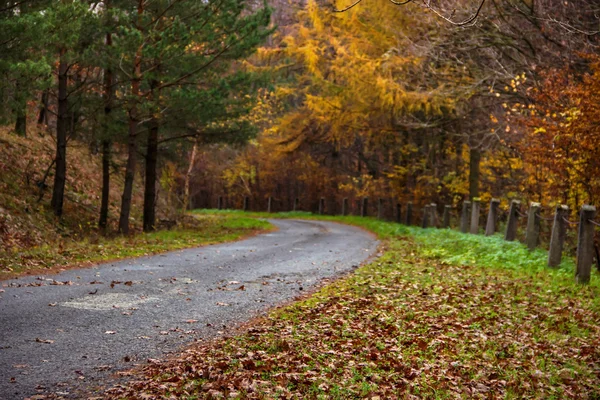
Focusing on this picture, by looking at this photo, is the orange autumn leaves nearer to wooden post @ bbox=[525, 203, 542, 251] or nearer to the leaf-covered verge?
wooden post @ bbox=[525, 203, 542, 251]

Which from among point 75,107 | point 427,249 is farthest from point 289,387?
point 75,107

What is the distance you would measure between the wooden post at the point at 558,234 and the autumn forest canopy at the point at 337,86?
1.08m

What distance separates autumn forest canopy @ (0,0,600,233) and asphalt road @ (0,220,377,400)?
5363mm

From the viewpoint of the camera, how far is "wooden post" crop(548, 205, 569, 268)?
1228 centimetres

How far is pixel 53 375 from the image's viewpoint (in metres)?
5.21

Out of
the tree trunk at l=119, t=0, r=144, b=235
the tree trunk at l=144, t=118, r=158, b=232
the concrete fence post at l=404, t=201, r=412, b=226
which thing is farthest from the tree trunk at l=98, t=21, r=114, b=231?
the concrete fence post at l=404, t=201, r=412, b=226

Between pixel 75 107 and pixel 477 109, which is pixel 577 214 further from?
pixel 75 107

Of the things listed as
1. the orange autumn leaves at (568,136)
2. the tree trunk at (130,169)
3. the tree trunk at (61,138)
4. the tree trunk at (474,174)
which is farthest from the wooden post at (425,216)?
the tree trunk at (61,138)

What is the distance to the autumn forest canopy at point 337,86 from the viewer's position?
13.5 meters

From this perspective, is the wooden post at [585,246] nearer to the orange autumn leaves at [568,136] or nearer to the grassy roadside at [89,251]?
the orange autumn leaves at [568,136]

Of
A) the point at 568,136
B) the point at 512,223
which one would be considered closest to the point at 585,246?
the point at 568,136

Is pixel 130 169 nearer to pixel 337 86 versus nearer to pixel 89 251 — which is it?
pixel 89 251

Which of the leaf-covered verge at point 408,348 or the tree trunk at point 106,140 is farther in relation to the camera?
the tree trunk at point 106,140

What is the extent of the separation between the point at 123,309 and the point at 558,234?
29.6 ft
